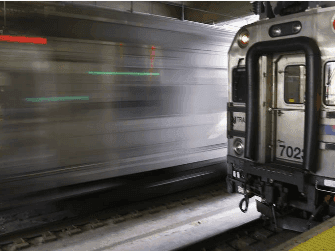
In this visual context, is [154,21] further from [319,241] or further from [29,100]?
[319,241]

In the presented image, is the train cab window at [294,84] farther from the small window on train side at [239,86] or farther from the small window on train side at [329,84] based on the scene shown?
the small window on train side at [239,86]

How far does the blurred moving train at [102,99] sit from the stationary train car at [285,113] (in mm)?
1288

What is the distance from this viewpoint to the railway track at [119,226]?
4.33 metres

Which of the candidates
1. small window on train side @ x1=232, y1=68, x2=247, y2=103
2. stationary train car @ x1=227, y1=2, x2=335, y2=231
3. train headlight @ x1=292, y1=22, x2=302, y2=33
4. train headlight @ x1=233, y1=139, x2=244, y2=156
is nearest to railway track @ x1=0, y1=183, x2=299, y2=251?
stationary train car @ x1=227, y1=2, x2=335, y2=231

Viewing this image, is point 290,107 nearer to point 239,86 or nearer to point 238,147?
point 239,86

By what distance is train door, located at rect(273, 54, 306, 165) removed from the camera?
402cm

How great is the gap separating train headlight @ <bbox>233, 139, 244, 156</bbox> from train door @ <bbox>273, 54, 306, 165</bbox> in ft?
1.60

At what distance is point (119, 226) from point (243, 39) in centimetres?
334

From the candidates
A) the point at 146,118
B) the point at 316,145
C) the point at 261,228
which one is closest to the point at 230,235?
the point at 261,228

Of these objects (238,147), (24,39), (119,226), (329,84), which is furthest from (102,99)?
(329,84)

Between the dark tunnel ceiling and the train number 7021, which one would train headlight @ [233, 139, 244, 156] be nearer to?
the train number 7021

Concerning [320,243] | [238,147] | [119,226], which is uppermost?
[238,147]

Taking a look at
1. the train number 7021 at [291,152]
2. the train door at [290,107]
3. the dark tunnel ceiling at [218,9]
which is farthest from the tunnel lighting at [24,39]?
the dark tunnel ceiling at [218,9]

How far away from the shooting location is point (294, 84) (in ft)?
13.5
